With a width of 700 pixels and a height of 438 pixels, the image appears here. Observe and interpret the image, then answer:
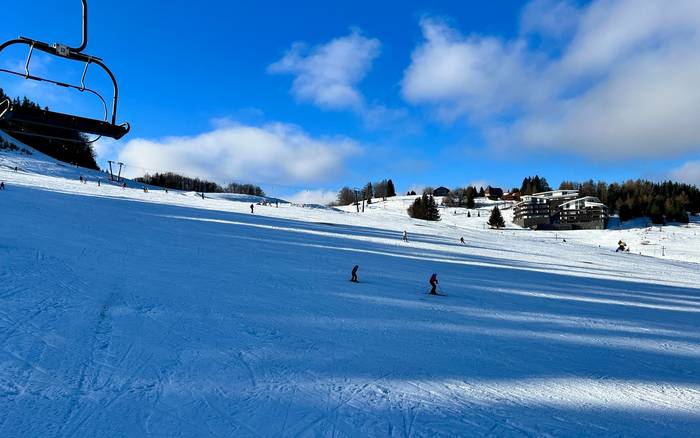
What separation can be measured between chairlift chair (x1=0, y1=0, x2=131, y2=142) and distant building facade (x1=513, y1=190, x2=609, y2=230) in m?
96.9

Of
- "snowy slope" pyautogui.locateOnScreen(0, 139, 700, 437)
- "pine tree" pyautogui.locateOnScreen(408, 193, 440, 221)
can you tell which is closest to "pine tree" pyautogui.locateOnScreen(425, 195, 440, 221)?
"pine tree" pyautogui.locateOnScreen(408, 193, 440, 221)

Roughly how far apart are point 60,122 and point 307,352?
5.05 m

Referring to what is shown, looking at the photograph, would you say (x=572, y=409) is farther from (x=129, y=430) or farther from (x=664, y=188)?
(x=664, y=188)

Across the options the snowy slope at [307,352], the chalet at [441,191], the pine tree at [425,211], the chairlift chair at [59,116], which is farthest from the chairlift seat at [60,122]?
the chalet at [441,191]

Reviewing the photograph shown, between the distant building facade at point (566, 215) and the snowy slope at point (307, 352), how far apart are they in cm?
8196

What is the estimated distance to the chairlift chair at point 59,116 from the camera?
177 inches

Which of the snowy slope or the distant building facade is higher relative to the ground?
the distant building facade

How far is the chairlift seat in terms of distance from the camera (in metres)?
4.52

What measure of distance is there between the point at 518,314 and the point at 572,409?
20.9 ft

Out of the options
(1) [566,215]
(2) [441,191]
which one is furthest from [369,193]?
(1) [566,215]

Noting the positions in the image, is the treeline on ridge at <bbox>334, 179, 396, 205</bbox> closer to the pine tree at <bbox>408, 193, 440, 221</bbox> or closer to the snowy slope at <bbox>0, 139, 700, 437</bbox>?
the pine tree at <bbox>408, 193, 440, 221</bbox>

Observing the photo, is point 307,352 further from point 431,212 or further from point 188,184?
point 188,184

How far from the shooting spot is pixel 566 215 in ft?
307

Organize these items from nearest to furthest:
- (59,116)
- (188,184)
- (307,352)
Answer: (59,116)
(307,352)
(188,184)
